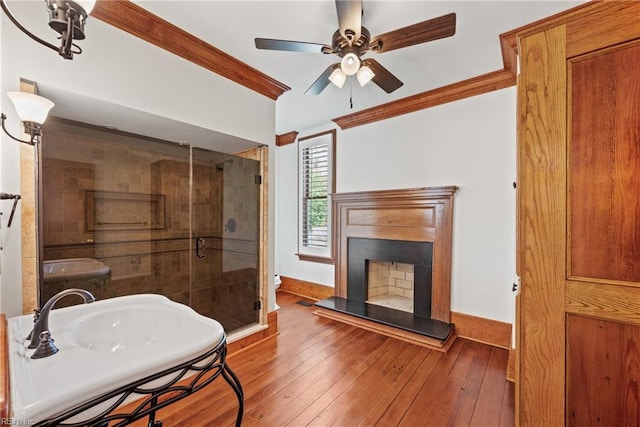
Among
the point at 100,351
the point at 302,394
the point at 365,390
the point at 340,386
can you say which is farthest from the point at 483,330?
the point at 100,351

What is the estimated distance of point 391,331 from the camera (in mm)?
2768

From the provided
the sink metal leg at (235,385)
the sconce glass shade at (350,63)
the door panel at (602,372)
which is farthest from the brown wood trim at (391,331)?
the sconce glass shade at (350,63)

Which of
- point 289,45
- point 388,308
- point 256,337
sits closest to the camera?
point 289,45

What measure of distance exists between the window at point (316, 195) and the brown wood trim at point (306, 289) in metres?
0.40

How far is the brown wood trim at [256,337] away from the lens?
2.41 metres

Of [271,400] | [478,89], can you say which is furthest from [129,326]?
[478,89]

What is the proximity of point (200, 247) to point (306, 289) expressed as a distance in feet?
6.10

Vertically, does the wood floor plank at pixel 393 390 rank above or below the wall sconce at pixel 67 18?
below

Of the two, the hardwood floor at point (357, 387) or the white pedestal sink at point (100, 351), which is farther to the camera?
the hardwood floor at point (357, 387)

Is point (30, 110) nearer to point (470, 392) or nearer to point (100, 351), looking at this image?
point (100, 351)

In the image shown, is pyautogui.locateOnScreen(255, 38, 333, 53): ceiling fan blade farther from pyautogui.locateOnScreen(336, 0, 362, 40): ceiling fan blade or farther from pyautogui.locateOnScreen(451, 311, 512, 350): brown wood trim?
pyautogui.locateOnScreen(451, 311, 512, 350): brown wood trim

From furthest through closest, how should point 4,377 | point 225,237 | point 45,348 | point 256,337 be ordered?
point 225,237, point 256,337, point 45,348, point 4,377

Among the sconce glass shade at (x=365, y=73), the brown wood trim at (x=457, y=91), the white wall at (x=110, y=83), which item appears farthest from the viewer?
the brown wood trim at (x=457, y=91)

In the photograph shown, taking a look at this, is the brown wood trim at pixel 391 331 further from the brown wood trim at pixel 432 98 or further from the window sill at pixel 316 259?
the brown wood trim at pixel 432 98
